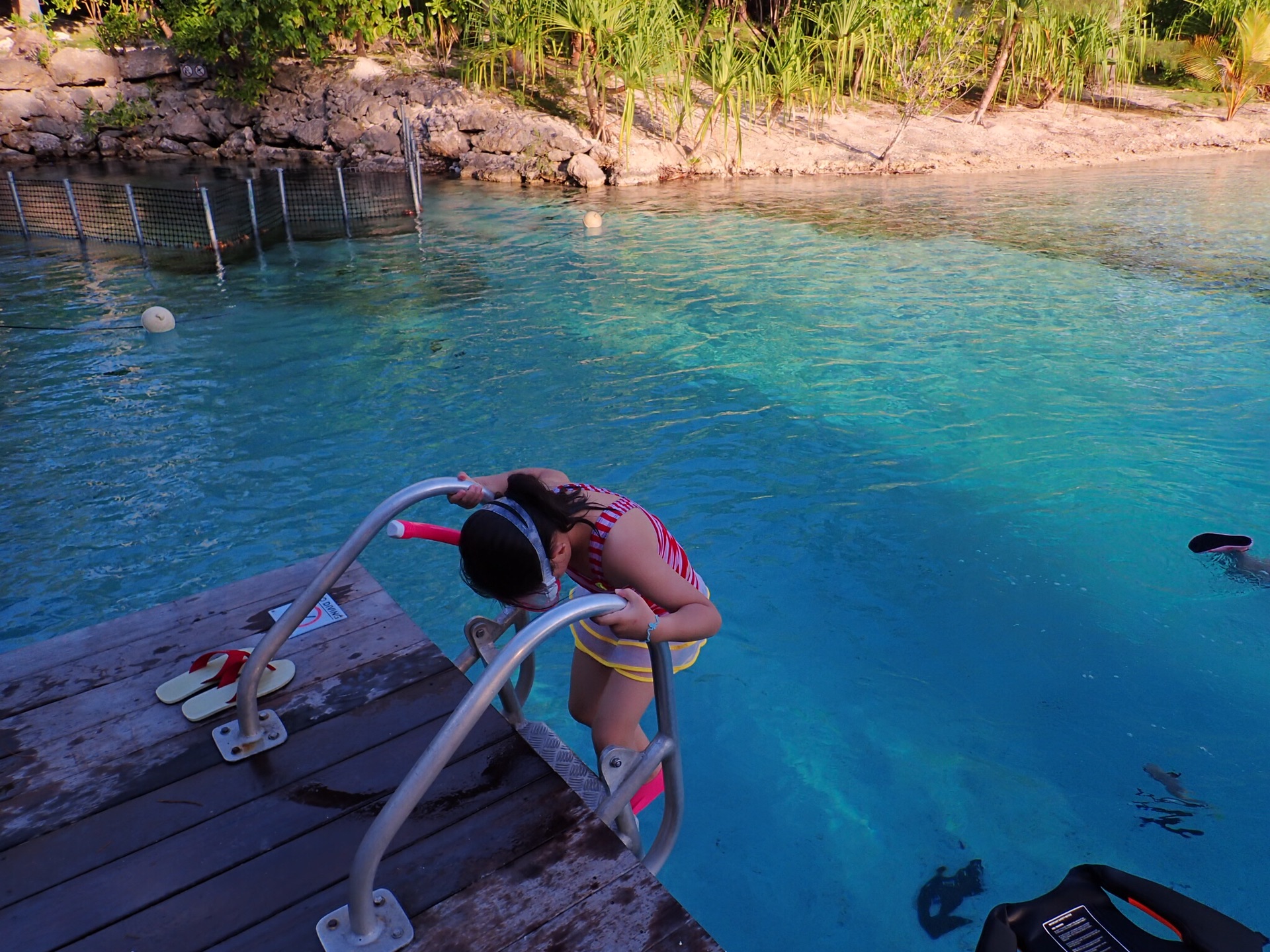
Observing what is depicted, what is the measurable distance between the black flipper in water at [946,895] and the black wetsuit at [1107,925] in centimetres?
140

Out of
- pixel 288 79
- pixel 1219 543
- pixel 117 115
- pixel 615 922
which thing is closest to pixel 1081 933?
pixel 615 922

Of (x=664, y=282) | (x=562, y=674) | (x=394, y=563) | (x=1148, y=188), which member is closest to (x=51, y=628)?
(x=394, y=563)

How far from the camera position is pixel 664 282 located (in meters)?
12.0

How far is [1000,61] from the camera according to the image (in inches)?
915

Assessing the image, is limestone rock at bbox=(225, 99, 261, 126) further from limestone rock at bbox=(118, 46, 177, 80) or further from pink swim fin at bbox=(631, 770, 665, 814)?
pink swim fin at bbox=(631, 770, 665, 814)

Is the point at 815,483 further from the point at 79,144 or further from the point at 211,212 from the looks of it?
the point at 79,144

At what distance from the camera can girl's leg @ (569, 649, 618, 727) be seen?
10.8 ft

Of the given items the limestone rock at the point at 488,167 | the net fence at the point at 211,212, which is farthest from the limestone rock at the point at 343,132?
the net fence at the point at 211,212

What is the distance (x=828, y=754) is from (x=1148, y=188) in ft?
63.2

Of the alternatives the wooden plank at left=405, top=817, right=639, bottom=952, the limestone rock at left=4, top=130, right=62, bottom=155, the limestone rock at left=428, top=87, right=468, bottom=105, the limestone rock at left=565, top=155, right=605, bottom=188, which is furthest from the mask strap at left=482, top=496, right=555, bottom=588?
the limestone rock at left=4, top=130, right=62, bottom=155

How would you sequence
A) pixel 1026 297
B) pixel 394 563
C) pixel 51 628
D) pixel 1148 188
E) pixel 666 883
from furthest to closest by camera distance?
pixel 1148 188, pixel 1026 297, pixel 394 563, pixel 51 628, pixel 666 883

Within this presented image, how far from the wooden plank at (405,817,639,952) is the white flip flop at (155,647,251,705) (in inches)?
44.7

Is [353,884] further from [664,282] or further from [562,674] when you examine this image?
[664,282]

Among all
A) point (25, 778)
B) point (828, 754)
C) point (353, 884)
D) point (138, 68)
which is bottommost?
point (828, 754)
